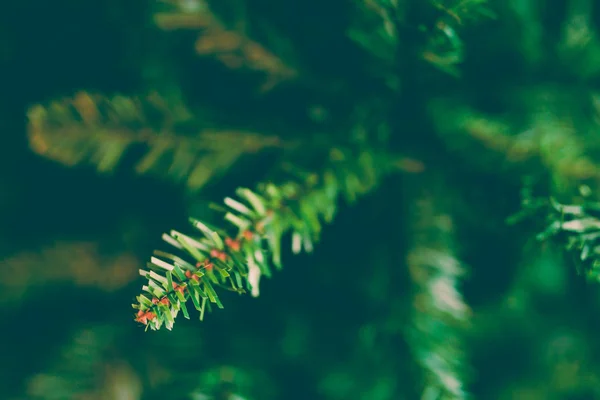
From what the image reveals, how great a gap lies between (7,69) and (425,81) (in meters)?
0.44

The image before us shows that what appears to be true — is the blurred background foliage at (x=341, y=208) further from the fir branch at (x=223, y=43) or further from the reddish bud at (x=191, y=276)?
the reddish bud at (x=191, y=276)

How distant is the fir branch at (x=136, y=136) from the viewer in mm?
403

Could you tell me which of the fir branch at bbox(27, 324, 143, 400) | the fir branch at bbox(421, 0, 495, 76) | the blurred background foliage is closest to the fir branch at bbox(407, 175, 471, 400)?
the blurred background foliage

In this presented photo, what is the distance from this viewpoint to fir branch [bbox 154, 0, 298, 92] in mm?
409

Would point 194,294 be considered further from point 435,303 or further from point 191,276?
point 435,303

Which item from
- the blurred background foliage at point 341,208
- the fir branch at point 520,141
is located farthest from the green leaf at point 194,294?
the fir branch at point 520,141

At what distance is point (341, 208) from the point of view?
49 cm

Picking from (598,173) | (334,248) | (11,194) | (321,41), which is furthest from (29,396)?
(598,173)

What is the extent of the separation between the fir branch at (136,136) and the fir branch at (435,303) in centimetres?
16

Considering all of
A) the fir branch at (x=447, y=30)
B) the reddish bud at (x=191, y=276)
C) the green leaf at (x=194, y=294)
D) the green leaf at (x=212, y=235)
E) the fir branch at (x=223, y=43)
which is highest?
the fir branch at (x=223, y=43)

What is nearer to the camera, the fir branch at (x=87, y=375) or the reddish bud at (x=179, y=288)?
the reddish bud at (x=179, y=288)

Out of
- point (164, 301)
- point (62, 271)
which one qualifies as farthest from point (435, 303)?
point (62, 271)

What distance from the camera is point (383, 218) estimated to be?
0.45 m

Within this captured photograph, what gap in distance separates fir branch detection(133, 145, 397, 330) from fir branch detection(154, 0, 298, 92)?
10cm
